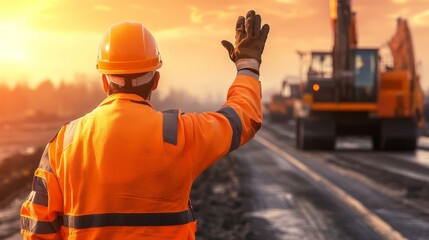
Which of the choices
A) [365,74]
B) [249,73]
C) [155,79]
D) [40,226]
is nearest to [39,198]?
[40,226]

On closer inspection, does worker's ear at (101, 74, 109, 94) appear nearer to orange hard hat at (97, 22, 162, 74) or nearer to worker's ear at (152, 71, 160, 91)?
orange hard hat at (97, 22, 162, 74)

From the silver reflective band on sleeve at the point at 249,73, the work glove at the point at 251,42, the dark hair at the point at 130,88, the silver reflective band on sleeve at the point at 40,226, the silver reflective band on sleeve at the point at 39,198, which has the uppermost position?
the work glove at the point at 251,42

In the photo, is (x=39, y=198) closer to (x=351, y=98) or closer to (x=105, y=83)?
(x=105, y=83)

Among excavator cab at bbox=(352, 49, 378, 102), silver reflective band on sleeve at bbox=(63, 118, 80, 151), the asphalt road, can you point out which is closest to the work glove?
silver reflective band on sleeve at bbox=(63, 118, 80, 151)

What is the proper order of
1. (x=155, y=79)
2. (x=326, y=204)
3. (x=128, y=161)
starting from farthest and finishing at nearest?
1. (x=326, y=204)
2. (x=155, y=79)
3. (x=128, y=161)

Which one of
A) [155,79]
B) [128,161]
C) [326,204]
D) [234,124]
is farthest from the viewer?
[326,204]

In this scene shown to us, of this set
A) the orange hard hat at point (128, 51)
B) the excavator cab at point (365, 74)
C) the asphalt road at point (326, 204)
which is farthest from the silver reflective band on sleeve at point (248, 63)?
the excavator cab at point (365, 74)

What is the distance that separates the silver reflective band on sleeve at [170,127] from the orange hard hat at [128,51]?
0.73 feet

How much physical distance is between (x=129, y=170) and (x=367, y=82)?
62.3 ft

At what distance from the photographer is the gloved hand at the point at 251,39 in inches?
105

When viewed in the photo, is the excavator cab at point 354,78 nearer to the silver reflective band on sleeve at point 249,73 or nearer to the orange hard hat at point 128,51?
the silver reflective band on sleeve at point 249,73

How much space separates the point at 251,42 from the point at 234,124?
1.30ft

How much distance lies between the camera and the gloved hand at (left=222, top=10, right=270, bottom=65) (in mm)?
2658

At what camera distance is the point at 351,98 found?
20.4 metres
